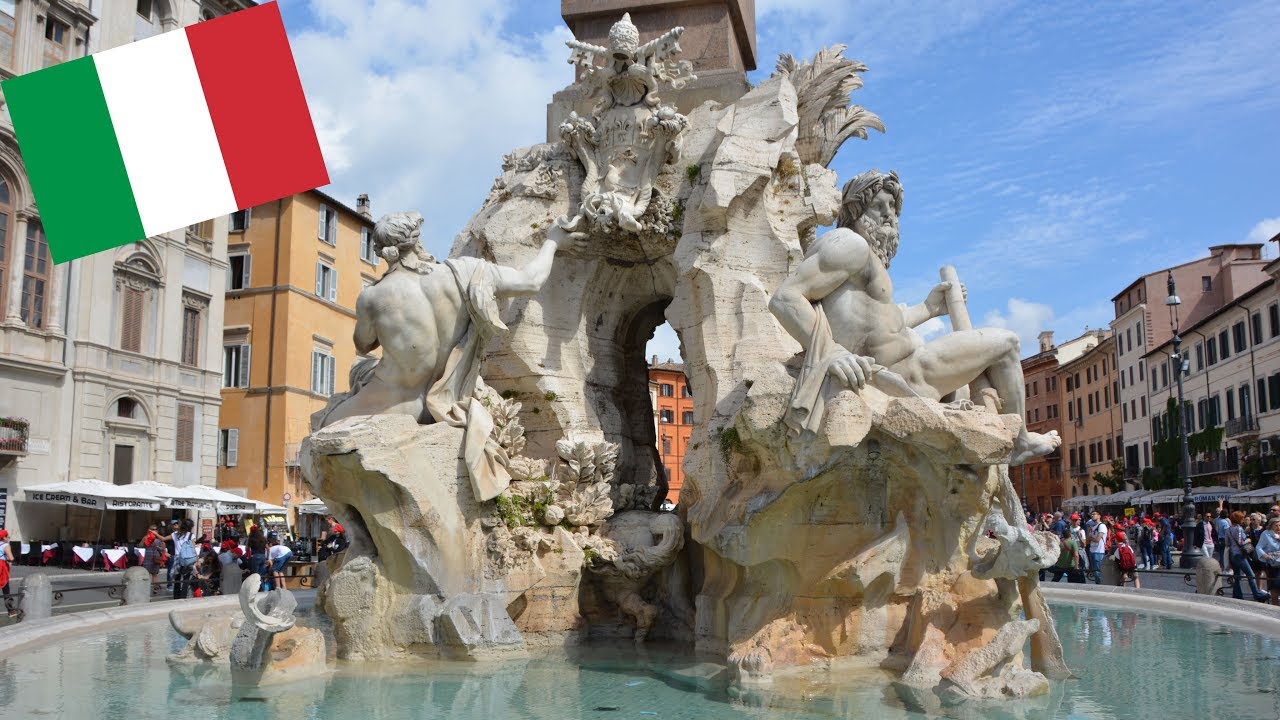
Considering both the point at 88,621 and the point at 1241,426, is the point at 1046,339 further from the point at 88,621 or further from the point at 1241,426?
the point at 88,621

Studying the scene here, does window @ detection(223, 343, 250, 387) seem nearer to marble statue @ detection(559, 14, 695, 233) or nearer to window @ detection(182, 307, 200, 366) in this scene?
window @ detection(182, 307, 200, 366)

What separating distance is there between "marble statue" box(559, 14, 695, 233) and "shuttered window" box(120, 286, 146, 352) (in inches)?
910

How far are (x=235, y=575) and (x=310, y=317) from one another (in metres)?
25.3

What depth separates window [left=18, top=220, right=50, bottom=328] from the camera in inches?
1019

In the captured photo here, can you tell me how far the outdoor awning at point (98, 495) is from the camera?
931 inches

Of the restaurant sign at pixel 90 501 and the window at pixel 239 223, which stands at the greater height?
the window at pixel 239 223

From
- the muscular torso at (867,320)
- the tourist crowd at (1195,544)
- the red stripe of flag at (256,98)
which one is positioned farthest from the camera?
the tourist crowd at (1195,544)

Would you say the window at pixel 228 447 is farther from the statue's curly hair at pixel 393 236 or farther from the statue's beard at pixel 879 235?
the statue's beard at pixel 879 235

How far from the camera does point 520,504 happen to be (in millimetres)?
8055

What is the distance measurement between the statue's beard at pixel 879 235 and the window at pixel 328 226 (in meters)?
32.7

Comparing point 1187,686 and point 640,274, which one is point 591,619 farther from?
point 1187,686

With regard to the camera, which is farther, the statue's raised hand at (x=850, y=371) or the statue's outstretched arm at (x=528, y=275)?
the statue's outstretched arm at (x=528, y=275)

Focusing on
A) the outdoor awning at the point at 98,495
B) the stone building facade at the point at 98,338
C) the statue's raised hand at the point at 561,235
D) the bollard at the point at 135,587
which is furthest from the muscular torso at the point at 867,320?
the stone building facade at the point at 98,338

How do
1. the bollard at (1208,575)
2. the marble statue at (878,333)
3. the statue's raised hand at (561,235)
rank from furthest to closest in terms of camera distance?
the bollard at (1208,575) → the statue's raised hand at (561,235) → the marble statue at (878,333)
